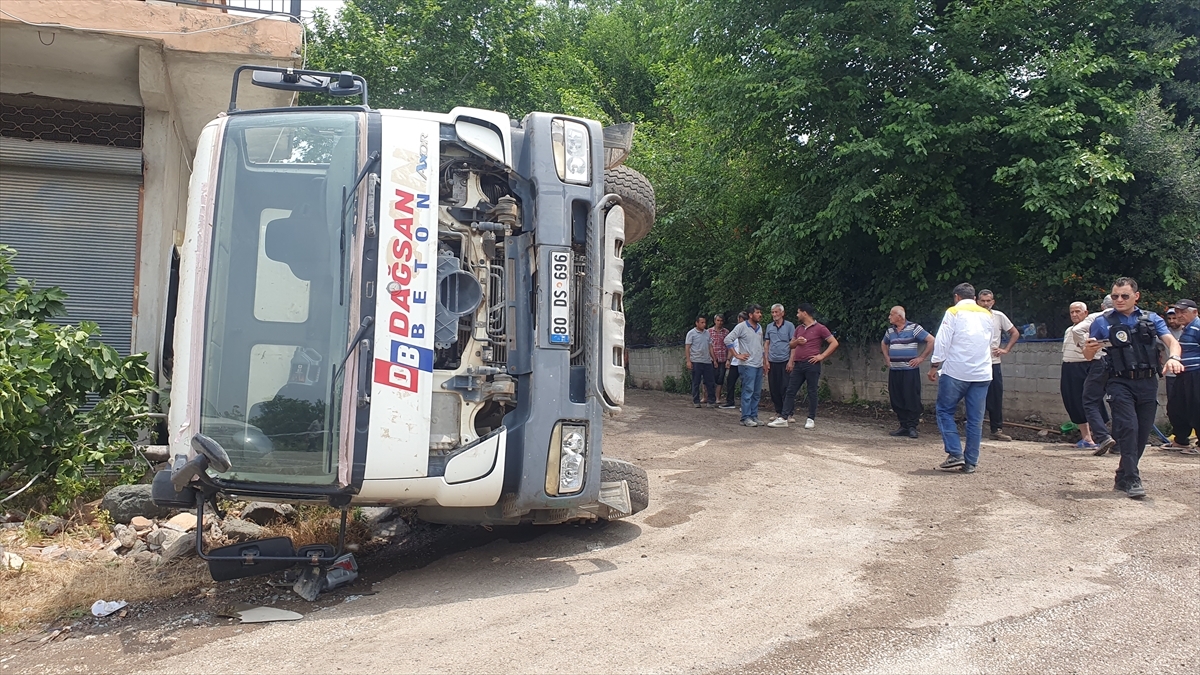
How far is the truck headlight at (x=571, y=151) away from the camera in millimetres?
4828

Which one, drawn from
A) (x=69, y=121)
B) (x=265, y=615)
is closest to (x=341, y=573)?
(x=265, y=615)

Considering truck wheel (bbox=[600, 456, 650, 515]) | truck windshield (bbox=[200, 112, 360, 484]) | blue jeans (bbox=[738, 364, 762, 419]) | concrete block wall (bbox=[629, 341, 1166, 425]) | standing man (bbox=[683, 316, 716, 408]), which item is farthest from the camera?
standing man (bbox=[683, 316, 716, 408])

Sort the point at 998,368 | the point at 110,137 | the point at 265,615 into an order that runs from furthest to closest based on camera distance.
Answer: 1. the point at 998,368
2. the point at 110,137
3. the point at 265,615

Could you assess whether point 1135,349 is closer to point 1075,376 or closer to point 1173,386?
point 1173,386

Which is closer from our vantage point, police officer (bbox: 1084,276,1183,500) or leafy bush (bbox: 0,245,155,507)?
leafy bush (bbox: 0,245,155,507)

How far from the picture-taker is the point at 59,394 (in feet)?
21.6

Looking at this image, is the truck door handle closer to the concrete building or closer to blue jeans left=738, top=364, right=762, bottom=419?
the concrete building

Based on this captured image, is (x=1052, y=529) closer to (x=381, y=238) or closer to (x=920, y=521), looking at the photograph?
(x=920, y=521)

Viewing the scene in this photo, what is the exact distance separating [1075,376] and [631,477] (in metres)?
6.58

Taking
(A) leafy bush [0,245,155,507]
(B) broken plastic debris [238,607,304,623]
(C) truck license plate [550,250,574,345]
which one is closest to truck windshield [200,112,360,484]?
(B) broken plastic debris [238,607,304,623]

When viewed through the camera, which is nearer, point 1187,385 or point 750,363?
point 1187,385

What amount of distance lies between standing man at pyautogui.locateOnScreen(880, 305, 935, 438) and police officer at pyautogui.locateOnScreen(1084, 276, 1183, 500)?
3414 mm

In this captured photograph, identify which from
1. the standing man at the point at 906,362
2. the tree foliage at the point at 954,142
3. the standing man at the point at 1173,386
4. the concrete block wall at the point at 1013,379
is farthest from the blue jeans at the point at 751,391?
the standing man at the point at 1173,386

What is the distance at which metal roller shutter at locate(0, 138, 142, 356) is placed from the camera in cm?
784
